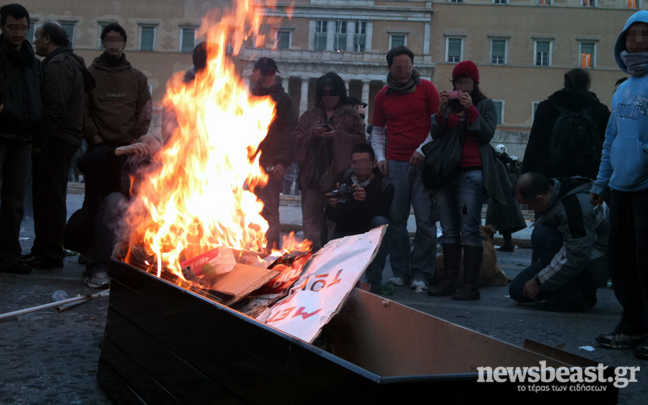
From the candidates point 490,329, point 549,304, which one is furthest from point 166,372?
point 549,304

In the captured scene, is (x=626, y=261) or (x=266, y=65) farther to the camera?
(x=266, y=65)

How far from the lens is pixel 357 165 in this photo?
5.67 meters

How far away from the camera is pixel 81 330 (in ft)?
11.8

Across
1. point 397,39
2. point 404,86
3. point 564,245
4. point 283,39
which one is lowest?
point 564,245

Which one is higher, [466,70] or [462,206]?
[466,70]

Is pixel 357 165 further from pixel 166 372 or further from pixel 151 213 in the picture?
pixel 166 372

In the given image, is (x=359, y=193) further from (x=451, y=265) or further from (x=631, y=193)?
(x=631, y=193)

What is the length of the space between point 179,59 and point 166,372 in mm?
43976

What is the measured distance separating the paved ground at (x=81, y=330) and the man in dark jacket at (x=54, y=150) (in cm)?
26

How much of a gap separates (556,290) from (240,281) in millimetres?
2958

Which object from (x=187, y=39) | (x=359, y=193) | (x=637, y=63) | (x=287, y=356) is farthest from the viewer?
(x=187, y=39)

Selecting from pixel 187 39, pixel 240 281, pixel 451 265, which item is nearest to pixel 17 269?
pixel 240 281

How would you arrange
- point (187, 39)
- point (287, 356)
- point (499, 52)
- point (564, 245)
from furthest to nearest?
point (187, 39), point (499, 52), point (564, 245), point (287, 356)

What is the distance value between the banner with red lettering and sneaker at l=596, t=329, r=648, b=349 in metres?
1.95
